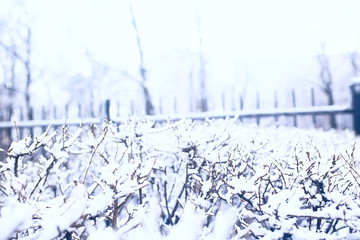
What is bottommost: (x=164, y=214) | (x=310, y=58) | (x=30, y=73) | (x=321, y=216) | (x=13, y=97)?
(x=164, y=214)

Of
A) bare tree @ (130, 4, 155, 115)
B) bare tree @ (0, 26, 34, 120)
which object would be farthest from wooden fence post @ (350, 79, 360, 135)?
bare tree @ (0, 26, 34, 120)

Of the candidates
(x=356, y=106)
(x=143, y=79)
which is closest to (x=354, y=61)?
(x=143, y=79)

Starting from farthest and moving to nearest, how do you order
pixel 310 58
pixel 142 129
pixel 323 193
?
pixel 310 58 < pixel 142 129 < pixel 323 193

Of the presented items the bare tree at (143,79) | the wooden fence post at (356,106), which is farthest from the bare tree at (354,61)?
the wooden fence post at (356,106)

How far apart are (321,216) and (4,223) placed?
1.06m

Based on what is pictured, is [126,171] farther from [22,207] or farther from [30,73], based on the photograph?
[30,73]

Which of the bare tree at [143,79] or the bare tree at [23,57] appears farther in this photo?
the bare tree at [23,57]

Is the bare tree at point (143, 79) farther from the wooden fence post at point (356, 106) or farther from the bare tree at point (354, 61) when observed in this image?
the bare tree at point (354, 61)

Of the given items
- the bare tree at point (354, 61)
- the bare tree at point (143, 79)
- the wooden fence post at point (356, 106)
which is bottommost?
the wooden fence post at point (356, 106)

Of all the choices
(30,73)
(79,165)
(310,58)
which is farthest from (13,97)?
(310,58)

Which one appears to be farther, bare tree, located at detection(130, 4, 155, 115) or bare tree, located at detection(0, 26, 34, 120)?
bare tree, located at detection(0, 26, 34, 120)

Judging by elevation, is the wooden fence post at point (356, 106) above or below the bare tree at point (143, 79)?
below

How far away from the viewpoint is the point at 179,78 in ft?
118

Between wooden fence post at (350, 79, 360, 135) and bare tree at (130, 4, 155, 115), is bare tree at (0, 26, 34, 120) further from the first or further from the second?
wooden fence post at (350, 79, 360, 135)
